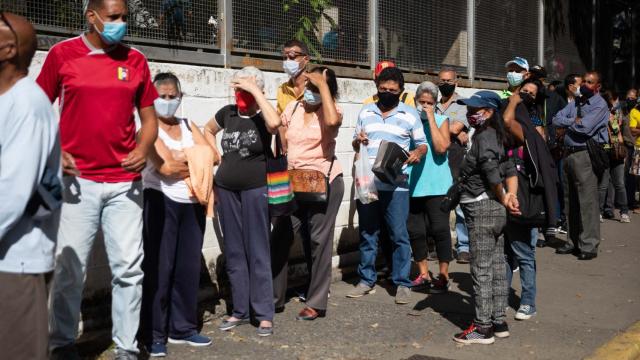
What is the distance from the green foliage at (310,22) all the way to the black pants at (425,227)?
195cm

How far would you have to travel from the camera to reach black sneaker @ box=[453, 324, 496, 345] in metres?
6.02

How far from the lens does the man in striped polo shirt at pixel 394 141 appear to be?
23.9 feet

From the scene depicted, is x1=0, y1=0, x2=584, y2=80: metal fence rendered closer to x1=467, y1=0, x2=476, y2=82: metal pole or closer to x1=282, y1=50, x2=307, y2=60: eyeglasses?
x1=467, y1=0, x2=476, y2=82: metal pole

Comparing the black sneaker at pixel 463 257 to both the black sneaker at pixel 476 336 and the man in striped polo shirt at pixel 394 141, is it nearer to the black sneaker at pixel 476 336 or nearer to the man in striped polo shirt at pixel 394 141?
the man in striped polo shirt at pixel 394 141

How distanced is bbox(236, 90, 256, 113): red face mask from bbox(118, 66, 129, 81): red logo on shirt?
1.39m

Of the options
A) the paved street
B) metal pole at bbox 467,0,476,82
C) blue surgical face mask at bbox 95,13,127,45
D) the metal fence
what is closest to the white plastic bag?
the paved street

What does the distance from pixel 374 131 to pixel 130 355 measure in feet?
10.5

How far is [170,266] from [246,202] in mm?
817

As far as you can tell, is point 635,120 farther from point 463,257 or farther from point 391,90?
point 391,90

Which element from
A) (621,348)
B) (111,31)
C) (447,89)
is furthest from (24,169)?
(447,89)

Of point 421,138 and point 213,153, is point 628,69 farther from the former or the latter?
point 213,153

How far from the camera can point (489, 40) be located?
12.0 meters

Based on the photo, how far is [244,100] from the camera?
6.22 meters

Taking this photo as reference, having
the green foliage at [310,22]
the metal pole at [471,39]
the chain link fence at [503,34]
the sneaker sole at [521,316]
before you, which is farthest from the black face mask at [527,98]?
the chain link fence at [503,34]
